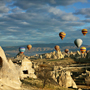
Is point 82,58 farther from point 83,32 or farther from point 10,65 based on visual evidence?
point 10,65

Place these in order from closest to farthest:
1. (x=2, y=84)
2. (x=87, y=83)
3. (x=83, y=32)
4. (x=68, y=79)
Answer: (x=2, y=84) → (x=68, y=79) → (x=87, y=83) → (x=83, y=32)

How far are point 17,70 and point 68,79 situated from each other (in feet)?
54.6

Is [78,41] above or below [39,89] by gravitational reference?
above

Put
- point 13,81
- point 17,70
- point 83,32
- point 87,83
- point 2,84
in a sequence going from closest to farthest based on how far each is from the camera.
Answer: point 2,84
point 13,81
point 17,70
point 87,83
point 83,32

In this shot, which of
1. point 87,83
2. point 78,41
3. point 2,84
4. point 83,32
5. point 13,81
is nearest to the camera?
point 2,84

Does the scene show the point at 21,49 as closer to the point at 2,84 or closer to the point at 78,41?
the point at 78,41

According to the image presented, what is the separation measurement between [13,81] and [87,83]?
3237cm

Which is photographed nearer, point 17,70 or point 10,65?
→ point 10,65

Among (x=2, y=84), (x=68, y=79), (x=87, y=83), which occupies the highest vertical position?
(x=2, y=84)

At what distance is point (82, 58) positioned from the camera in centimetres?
12194

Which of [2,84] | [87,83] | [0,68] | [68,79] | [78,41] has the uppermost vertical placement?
[78,41]

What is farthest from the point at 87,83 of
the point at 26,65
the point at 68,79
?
the point at 26,65

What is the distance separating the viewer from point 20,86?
894 inches

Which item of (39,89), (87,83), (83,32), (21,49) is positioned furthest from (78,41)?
(39,89)
